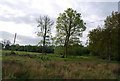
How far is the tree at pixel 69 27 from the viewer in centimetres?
3073

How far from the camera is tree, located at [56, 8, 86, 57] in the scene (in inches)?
1210

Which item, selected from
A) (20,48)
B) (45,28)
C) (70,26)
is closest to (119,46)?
(70,26)

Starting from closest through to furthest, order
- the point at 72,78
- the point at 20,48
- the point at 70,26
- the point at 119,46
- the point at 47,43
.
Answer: the point at 72,78 < the point at 119,46 < the point at 70,26 < the point at 47,43 < the point at 20,48

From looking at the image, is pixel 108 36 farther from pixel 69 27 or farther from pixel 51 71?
pixel 51 71

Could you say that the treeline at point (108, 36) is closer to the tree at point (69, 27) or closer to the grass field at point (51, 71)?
the tree at point (69, 27)

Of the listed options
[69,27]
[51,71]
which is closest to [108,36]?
[69,27]

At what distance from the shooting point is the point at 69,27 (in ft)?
102

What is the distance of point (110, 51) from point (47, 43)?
16.7 meters

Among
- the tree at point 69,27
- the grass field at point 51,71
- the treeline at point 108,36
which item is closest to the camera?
the grass field at point 51,71

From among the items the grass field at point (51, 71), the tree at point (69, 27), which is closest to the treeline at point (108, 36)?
the tree at point (69, 27)

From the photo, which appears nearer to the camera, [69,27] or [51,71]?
[51,71]

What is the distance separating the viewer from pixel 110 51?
84.2 ft

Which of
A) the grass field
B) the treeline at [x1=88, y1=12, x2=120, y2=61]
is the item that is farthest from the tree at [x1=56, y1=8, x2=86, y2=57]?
the grass field

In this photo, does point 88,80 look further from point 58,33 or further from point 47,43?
point 47,43
